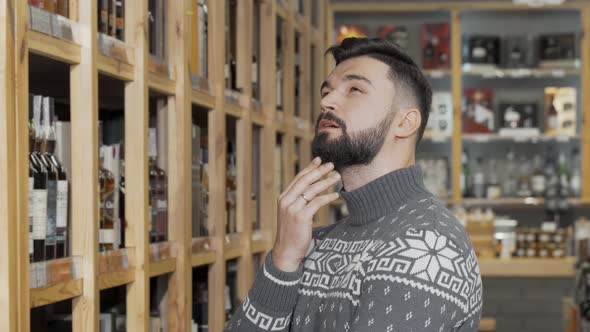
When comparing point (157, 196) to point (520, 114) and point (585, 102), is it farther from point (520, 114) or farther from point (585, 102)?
point (585, 102)

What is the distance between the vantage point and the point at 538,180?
20.4 feet

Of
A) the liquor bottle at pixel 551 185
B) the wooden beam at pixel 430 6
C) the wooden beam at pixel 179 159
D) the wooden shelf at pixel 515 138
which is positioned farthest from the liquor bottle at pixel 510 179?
the wooden beam at pixel 179 159

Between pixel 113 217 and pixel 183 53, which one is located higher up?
pixel 183 53

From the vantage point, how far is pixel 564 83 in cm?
642

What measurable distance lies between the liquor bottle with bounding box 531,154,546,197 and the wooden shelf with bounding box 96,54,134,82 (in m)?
4.49

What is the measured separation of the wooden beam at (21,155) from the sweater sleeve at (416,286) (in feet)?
1.86

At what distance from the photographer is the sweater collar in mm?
1928

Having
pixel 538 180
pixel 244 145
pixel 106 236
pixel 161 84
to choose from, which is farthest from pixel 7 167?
pixel 538 180

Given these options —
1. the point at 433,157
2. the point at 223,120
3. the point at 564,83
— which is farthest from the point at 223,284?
the point at 564,83

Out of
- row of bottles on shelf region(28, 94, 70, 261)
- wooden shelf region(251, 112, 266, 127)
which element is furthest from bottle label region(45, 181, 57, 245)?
wooden shelf region(251, 112, 266, 127)

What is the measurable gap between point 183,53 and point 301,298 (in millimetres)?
911

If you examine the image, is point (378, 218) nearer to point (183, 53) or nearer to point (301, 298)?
point (301, 298)

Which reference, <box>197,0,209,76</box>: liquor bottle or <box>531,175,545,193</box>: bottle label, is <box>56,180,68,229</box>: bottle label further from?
<box>531,175,545,193</box>: bottle label

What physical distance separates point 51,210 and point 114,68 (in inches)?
13.8
